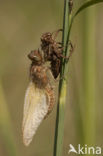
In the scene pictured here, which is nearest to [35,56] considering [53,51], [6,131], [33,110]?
[53,51]

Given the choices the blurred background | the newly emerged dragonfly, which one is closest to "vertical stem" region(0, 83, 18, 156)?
the blurred background

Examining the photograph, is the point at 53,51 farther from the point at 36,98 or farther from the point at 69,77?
the point at 69,77

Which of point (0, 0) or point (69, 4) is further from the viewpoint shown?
point (0, 0)

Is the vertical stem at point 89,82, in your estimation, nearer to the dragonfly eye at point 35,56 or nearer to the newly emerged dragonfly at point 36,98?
the newly emerged dragonfly at point 36,98

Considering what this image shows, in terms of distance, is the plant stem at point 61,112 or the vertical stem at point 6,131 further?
the vertical stem at point 6,131

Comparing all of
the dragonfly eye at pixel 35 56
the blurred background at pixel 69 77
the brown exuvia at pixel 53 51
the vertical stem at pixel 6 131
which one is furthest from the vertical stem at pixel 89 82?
the vertical stem at pixel 6 131

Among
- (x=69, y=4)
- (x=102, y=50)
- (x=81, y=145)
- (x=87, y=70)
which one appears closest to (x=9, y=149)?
(x=81, y=145)

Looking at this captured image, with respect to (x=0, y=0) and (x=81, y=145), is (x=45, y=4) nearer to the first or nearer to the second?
(x=0, y=0)
